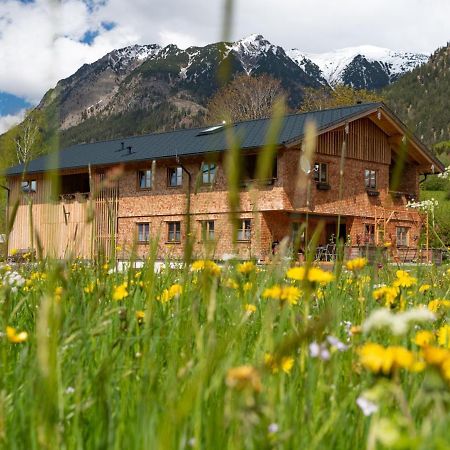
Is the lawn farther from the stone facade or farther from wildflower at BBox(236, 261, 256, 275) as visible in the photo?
the stone facade

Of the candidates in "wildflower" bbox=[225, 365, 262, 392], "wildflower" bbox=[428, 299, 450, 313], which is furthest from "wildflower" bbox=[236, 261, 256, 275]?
"wildflower" bbox=[225, 365, 262, 392]

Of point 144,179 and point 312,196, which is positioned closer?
point 312,196

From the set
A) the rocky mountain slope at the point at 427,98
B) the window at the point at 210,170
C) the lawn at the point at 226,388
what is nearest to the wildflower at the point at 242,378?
the lawn at the point at 226,388

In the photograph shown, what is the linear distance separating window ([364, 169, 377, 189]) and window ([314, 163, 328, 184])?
267 centimetres

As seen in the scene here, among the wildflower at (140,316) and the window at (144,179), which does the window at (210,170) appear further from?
the window at (144,179)

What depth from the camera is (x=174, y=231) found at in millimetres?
26094

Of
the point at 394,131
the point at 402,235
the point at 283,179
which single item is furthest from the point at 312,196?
the point at 402,235

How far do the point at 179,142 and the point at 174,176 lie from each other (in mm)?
1846

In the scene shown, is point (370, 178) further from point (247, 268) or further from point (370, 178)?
point (247, 268)

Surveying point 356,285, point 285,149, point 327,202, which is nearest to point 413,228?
point 327,202

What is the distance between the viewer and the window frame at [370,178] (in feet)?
88.3

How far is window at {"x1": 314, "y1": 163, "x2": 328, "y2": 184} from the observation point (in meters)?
24.6

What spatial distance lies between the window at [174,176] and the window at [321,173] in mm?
5558

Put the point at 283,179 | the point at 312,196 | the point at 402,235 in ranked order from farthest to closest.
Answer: the point at 402,235
the point at 312,196
the point at 283,179
